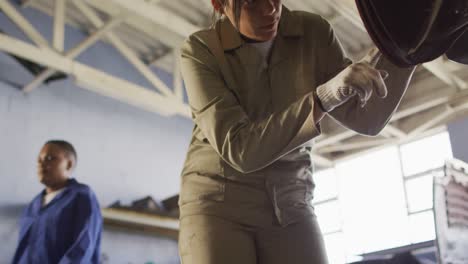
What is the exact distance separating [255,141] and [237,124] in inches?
2.7

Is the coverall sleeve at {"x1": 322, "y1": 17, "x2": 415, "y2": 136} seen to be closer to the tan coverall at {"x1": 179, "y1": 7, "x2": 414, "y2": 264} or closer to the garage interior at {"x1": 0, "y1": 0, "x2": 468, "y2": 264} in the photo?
the tan coverall at {"x1": 179, "y1": 7, "x2": 414, "y2": 264}

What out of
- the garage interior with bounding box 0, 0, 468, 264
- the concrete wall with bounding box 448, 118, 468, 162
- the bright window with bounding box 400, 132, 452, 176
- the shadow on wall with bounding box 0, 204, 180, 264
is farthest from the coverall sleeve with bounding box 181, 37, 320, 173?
the bright window with bounding box 400, 132, 452, 176

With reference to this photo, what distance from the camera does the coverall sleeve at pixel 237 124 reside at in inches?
42.9

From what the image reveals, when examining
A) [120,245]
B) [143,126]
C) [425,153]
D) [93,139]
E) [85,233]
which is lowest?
[85,233]

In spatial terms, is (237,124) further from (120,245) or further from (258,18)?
(120,245)

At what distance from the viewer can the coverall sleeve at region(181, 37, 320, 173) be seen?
1.09m

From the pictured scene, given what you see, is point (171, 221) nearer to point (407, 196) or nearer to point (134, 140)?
point (134, 140)

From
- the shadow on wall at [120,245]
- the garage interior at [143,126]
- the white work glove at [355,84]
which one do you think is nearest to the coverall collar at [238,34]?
the white work glove at [355,84]

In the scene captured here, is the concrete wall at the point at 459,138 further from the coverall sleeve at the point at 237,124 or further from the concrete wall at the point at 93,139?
the coverall sleeve at the point at 237,124

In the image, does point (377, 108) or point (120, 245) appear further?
point (120, 245)

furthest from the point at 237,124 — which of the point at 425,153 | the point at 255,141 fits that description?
the point at 425,153

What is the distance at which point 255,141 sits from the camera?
1121 millimetres

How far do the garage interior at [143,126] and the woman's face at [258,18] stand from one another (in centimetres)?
348

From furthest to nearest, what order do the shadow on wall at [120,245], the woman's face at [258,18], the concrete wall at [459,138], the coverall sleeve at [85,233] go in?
the concrete wall at [459,138], the shadow on wall at [120,245], the coverall sleeve at [85,233], the woman's face at [258,18]
